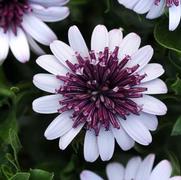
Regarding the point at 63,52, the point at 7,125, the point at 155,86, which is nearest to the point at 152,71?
the point at 155,86

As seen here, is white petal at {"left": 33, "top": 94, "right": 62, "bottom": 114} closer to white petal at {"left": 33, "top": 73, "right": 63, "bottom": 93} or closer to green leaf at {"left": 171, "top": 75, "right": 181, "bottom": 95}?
white petal at {"left": 33, "top": 73, "right": 63, "bottom": 93}

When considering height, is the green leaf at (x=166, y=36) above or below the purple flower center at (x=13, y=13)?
below

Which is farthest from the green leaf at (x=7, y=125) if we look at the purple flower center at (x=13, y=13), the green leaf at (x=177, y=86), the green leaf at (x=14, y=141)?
the green leaf at (x=177, y=86)

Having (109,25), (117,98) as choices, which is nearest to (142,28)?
(109,25)

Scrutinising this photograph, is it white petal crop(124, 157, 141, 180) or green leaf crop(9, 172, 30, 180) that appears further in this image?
white petal crop(124, 157, 141, 180)

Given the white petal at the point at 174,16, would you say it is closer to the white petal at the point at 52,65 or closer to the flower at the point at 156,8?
the flower at the point at 156,8

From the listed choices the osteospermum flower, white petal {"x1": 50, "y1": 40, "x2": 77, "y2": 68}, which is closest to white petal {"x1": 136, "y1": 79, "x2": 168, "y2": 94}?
the osteospermum flower

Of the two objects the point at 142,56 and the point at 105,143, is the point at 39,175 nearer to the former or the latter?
the point at 105,143
